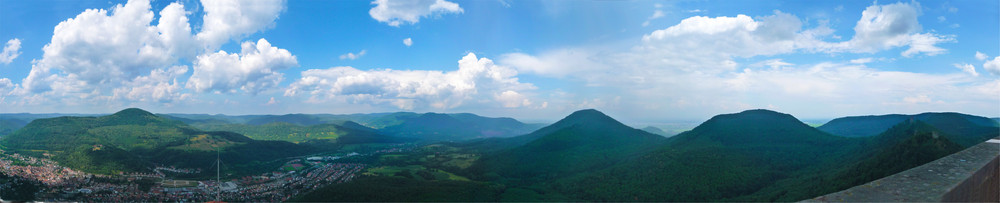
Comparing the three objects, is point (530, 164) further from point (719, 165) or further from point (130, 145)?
point (130, 145)

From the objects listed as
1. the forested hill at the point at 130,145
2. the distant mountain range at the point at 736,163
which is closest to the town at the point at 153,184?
the forested hill at the point at 130,145

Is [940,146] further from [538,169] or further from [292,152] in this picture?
[292,152]

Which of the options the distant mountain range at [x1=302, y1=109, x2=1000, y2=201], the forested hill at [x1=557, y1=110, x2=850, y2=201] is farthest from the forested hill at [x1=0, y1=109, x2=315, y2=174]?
the forested hill at [x1=557, y1=110, x2=850, y2=201]

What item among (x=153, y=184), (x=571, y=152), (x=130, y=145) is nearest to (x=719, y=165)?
(x=571, y=152)

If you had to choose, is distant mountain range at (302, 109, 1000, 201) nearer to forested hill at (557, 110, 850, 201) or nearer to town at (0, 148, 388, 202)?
forested hill at (557, 110, 850, 201)

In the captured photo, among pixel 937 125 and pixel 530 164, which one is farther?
pixel 530 164

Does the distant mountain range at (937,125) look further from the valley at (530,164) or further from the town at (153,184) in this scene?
the town at (153,184)

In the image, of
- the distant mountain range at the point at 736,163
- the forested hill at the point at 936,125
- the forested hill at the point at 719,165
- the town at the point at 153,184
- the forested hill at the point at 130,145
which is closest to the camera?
the distant mountain range at the point at 736,163

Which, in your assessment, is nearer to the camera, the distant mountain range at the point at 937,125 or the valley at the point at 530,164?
Result: the distant mountain range at the point at 937,125

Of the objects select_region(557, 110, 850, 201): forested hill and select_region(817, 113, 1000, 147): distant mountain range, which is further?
select_region(557, 110, 850, 201): forested hill
